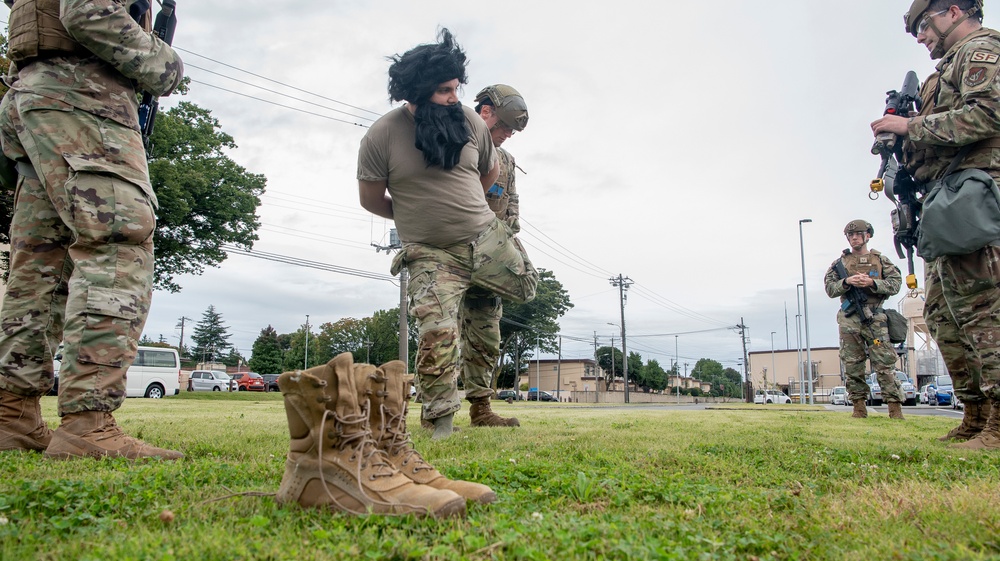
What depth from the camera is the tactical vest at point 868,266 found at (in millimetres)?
8000

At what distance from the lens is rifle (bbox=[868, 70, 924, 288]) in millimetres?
4602

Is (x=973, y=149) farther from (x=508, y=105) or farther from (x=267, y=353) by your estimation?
(x=267, y=353)

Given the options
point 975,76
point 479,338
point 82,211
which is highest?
point 975,76

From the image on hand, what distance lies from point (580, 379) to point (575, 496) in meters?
79.6

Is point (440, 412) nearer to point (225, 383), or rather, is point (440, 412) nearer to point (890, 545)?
point (890, 545)

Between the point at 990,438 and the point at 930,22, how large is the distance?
275 centimetres

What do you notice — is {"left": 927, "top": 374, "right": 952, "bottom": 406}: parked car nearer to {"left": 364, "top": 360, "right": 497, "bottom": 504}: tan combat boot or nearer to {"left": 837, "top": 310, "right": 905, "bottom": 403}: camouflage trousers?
{"left": 837, "top": 310, "right": 905, "bottom": 403}: camouflage trousers

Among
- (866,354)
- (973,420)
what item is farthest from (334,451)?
(866,354)

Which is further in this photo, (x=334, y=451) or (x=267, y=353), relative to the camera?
(x=267, y=353)

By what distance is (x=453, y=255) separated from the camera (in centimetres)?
409

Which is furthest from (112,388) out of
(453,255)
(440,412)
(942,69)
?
(942,69)

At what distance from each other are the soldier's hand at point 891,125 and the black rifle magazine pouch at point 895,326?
454cm

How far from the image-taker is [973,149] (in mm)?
3943

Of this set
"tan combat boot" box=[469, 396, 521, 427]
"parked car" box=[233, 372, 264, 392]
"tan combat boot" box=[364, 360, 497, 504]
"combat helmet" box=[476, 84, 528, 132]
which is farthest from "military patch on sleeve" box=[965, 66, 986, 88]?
"parked car" box=[233, 372, 264, 392]
